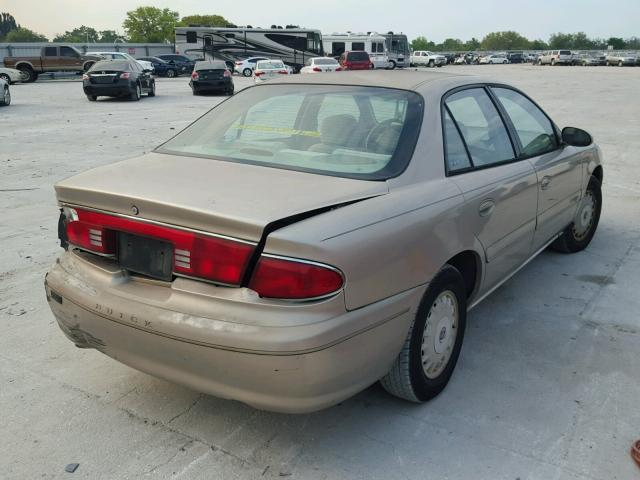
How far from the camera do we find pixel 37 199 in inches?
281

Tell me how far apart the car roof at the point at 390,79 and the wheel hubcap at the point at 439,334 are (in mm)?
1174

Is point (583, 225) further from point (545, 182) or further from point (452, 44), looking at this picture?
point (452, 44)

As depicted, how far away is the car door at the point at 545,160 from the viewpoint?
398cm

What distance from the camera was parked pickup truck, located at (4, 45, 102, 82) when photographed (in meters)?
33.7

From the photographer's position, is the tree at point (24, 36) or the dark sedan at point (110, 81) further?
the tree at point (24, 36)

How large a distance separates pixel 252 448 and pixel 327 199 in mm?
1168

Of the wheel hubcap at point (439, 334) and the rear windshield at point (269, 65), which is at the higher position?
the rear windshield at point (269, 65)

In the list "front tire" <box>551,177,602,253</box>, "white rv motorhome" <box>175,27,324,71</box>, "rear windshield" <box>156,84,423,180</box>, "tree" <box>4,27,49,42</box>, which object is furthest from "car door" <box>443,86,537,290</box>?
"tree" <box>4,27,49,42</box>

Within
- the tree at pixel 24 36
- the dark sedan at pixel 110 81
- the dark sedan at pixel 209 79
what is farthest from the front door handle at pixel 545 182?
the tree at pixel 24 36

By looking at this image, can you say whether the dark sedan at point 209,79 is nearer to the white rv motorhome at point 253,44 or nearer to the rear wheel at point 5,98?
the rear wheel at point 5,98

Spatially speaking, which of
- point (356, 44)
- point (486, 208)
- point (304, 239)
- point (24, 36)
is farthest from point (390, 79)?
point (24, 36)

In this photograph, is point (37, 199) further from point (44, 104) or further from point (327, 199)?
point (44, 104)

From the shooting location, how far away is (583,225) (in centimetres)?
536

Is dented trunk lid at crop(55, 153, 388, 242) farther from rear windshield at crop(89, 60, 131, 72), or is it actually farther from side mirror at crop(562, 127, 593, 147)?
rear windshield at crop(89, 60, 131, 72)
